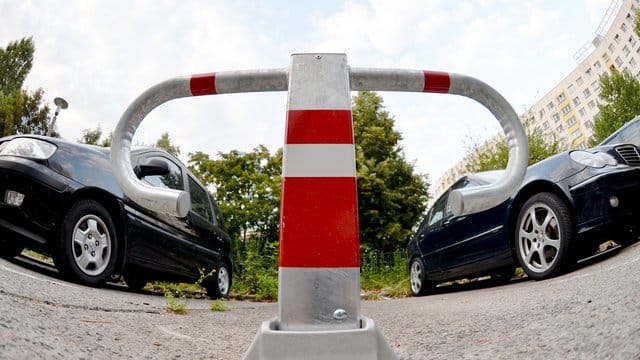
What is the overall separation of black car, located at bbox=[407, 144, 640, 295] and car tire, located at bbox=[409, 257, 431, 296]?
3.59 feet

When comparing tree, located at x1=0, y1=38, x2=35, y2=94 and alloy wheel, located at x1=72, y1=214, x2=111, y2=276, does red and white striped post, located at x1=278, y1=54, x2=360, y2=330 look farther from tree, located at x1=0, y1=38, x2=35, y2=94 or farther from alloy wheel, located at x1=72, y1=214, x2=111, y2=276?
tree, located at x1=0, y1=38, x2=35, y2=94

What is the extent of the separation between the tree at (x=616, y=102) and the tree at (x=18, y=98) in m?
25.7

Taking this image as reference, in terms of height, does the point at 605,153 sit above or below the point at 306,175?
above

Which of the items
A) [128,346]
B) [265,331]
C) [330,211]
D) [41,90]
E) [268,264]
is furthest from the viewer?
[41,90]

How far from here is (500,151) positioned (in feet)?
44.5

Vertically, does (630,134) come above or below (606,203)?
above

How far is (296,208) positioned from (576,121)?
248 ft

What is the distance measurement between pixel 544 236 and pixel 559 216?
11.7 inches

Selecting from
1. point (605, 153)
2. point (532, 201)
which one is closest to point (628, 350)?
point (532, 201)

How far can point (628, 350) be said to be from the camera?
1.55 meters

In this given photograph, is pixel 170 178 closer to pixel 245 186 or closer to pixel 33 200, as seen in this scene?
pixel 33 200

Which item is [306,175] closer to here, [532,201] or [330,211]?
[330,211]

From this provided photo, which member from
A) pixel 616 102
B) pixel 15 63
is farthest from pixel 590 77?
pixel 15 63

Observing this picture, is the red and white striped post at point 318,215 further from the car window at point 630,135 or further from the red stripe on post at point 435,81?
the car window at point 630,135
